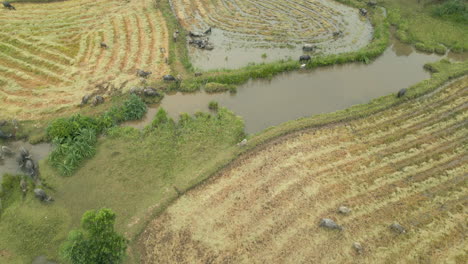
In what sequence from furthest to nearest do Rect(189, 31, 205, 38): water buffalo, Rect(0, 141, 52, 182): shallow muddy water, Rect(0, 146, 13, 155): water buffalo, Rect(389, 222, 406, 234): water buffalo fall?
Rect(189, 31, 205, 38): water buffalo → Rect(0, 146, 13, 155): water buffalo → Rect(0, 141, 52, 182): shallow muddy water → Rect(389, 222, 406, 234): water buffalo

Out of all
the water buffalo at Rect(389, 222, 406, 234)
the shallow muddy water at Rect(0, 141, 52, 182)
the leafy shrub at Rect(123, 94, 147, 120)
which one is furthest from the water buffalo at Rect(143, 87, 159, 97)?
the water buffalo at Rect(389, 222, 406, 234)

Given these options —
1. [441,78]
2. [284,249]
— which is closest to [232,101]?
[284,249]

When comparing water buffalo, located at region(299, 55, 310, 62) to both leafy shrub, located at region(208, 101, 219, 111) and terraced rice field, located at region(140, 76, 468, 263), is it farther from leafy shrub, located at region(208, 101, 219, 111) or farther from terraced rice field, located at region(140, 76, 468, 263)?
leafy shrub, located at region(208, 101, 219, 111)

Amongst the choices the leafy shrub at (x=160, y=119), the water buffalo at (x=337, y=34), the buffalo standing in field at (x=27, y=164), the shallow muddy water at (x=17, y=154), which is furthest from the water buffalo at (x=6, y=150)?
the water buffalo at (x=337, y=34)

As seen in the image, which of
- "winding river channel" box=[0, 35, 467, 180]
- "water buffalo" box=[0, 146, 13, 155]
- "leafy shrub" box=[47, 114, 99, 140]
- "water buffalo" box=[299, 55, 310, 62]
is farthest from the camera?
"water buffalo" box=[299, 55, 310, 62]

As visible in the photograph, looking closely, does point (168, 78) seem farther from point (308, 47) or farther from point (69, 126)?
point (308, 47)
